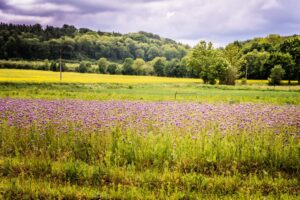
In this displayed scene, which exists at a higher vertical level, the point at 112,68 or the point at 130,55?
the point at 130,55

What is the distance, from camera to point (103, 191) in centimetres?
525

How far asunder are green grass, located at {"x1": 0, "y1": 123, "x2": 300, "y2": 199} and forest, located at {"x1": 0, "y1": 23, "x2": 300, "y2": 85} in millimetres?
34650

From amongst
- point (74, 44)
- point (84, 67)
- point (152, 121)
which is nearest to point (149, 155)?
point (152, 121)

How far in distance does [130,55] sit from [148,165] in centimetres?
5685

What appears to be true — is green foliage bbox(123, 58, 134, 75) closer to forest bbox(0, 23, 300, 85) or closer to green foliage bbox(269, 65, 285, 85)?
forest bbox(0, 23, 300, 85)

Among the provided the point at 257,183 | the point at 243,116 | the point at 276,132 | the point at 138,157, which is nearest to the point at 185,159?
the point at 138,157

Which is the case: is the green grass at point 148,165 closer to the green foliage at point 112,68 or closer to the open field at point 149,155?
the open field at point 149,155

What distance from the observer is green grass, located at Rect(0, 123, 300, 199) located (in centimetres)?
528

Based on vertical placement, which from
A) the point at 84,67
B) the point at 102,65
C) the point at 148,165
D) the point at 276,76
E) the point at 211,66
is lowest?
the point at 148,165

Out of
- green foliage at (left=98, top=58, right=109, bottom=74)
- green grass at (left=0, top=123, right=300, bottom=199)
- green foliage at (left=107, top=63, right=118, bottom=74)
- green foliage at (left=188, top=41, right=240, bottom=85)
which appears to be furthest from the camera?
green foliage at (left=188, top=41, right=240, bottom=85)

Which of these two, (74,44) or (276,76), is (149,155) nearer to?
(74,44)

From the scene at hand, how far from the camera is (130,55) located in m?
62.3

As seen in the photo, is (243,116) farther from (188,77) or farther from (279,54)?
(279,54)

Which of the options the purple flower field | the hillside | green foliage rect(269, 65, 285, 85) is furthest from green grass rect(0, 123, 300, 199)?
green foliage rect(269, 65, 285, 85)
